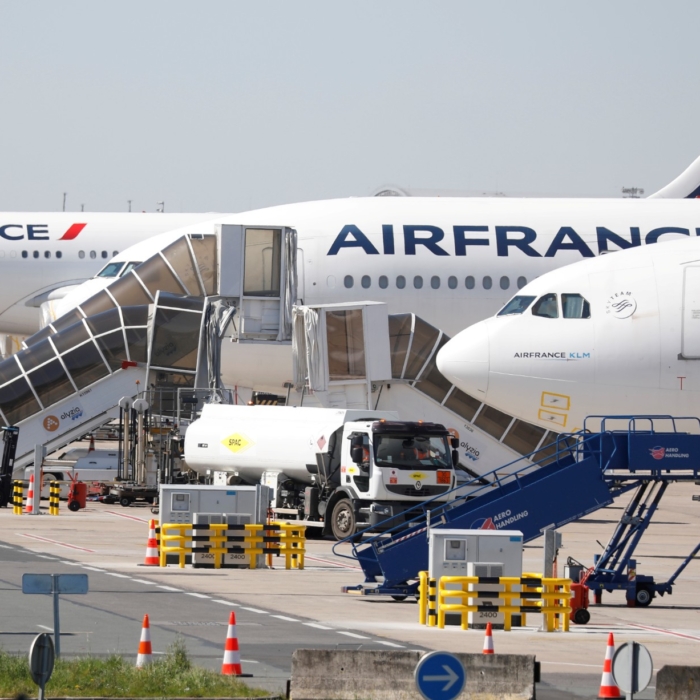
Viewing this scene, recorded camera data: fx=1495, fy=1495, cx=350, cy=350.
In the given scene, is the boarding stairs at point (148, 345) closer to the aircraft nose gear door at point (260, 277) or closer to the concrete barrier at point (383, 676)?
the aircraft nose gear door at point (260, 277)

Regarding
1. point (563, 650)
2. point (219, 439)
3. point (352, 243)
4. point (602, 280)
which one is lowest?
point (563, 650)

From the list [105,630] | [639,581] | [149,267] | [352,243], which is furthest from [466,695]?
[149,267]

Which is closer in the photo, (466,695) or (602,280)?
(466,695)

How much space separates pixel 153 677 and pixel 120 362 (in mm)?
28963

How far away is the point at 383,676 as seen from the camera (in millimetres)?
13781

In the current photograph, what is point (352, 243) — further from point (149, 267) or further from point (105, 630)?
point (105, 630)

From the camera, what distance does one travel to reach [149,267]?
4356 centimetres

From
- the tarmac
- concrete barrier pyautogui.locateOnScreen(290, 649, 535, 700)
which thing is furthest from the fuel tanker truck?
concrete barrier pyautogui.locateOnScreen(290, 649, 535, 700)

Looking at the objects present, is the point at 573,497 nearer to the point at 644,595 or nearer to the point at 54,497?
the point at 644,595

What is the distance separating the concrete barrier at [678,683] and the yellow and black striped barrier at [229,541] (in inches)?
572

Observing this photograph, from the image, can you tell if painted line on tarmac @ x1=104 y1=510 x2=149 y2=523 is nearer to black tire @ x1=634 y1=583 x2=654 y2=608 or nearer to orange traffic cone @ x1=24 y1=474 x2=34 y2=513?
orange traffic cone @ x1=24 y1=474 x2=34 y2=513

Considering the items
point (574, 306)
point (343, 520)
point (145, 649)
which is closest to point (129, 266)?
point (343, 520)

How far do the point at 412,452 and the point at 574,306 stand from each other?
18.0ft

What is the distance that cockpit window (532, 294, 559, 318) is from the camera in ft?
96.6
